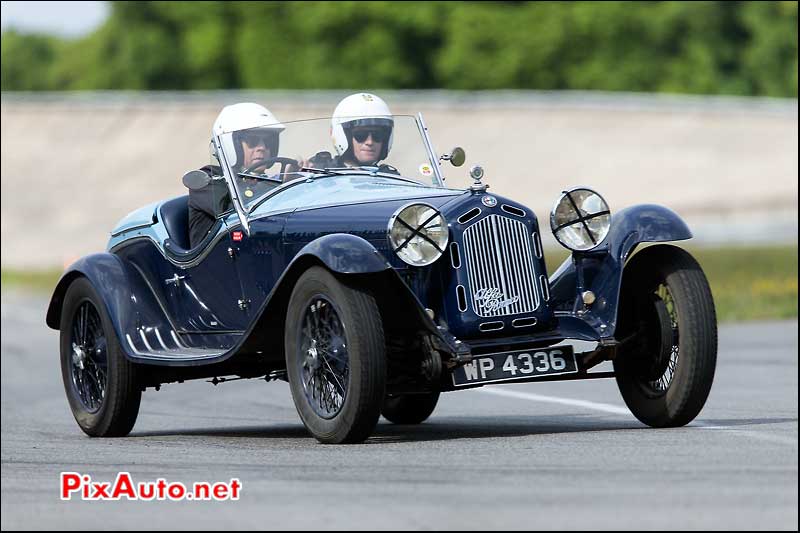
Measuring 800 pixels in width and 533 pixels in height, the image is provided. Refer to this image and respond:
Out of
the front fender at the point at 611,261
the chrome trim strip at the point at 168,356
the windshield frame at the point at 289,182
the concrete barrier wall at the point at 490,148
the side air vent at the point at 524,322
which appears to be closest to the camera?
the side air vent at the point at 524,322

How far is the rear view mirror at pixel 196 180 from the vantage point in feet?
34.3

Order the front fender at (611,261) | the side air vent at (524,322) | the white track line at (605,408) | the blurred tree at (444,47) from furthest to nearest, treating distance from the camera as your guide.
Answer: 1. the blurred tree at (444,47)
2. the front fender at (611,261)
3. the side air vent at (524,322)
4. the white track line at (605,408)

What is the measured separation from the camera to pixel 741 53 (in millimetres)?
74438

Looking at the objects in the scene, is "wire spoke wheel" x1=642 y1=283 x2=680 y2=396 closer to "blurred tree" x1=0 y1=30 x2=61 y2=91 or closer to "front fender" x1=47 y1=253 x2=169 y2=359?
"front fender" x1=47 y1=253 x2=169 y2=359

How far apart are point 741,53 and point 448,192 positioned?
67.2 m

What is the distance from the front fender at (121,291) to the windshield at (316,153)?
1.04 m

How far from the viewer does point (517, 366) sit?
8992mm

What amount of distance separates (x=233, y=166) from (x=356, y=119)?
0.87 metres

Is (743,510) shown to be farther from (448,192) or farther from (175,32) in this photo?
(175,32)

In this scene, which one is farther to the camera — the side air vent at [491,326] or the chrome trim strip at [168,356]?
the chrome trim strip at [168,356]

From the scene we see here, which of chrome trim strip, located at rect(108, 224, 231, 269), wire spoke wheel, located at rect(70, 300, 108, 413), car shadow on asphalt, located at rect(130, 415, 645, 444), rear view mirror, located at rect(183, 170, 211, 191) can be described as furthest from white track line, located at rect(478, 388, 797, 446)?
wire spoke wheel, located at rect(70, 300, 108, 413)

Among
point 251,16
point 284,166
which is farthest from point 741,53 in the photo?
point 284,166

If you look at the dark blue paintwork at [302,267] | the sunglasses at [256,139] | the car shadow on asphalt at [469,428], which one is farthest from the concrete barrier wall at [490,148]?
the sunglasses at [256,139]

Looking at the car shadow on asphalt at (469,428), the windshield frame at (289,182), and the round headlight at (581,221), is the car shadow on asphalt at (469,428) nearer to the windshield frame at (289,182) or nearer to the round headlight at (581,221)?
the round headlight at (581,221)
